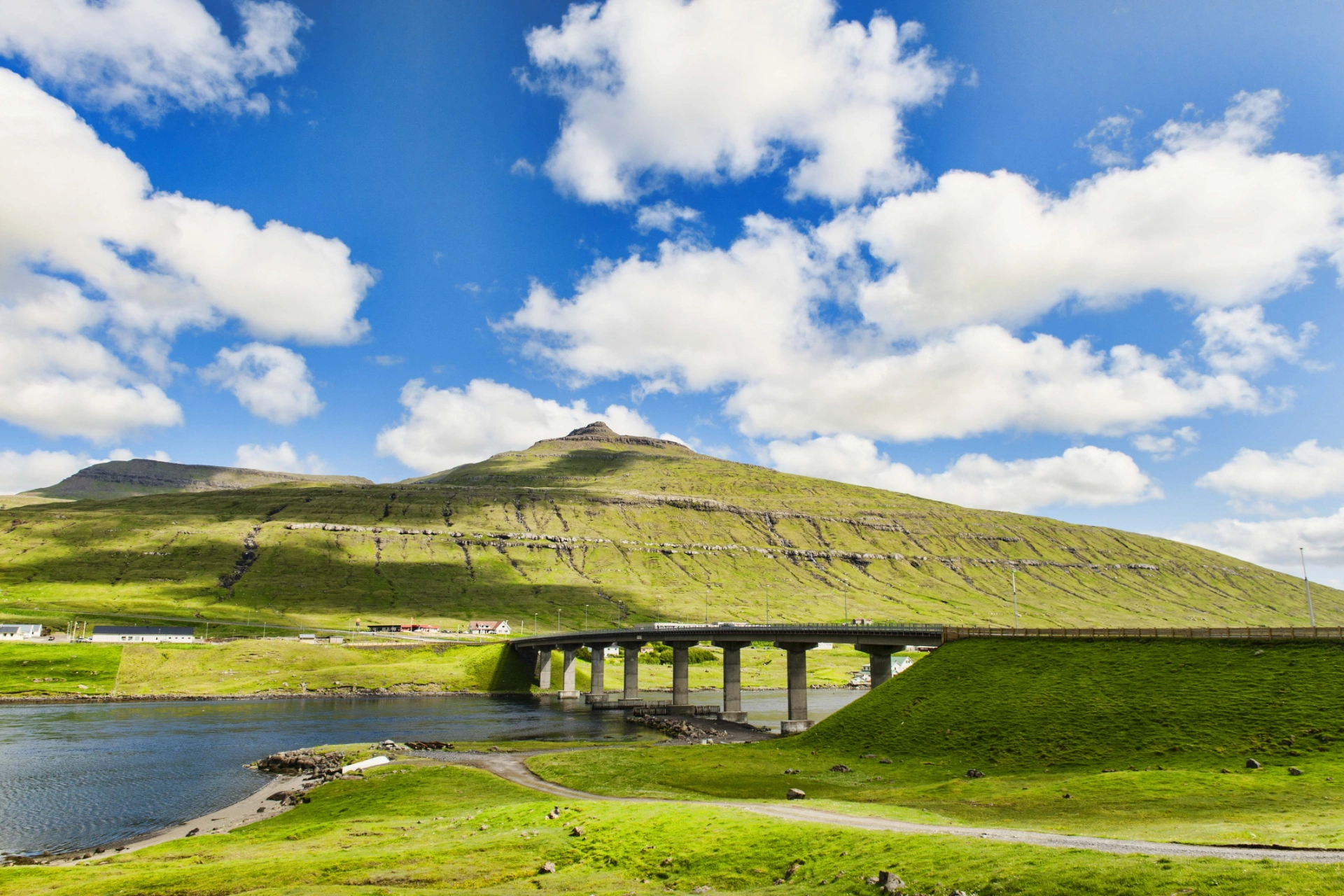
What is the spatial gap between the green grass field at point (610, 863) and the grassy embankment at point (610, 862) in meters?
0.11

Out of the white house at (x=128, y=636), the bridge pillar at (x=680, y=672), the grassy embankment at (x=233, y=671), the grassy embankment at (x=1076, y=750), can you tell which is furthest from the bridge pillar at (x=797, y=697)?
the white house at (x=128, y=636)

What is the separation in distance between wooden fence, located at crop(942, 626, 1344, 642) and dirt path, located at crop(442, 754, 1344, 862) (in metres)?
44.6

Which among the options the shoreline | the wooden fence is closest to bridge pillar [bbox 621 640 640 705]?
the wooden fence

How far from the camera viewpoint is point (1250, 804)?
4372cm

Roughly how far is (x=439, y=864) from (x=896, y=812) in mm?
28113

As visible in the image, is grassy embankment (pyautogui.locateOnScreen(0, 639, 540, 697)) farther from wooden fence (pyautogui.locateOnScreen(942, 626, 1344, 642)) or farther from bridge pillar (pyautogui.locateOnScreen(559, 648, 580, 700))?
wooden fence (pyautogui.locateOnScreen(942, 626, 1344, 642))

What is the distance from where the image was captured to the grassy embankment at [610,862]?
86.5 ft

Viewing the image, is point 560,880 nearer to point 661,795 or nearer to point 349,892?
point 349,892

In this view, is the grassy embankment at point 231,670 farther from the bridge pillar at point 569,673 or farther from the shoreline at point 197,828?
the shoreline at point 197,828

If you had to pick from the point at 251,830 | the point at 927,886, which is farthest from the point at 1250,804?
the point at 251,830

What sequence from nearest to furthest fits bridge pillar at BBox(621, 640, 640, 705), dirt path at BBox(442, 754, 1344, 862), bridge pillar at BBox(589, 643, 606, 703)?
dirt path at BBox(442, 754, 1344, 862)
bridge pillar at BBox(621, 640, 640, 705)
bridge pillar at BBox(589, 643, 606, 703)

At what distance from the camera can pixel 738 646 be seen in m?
133

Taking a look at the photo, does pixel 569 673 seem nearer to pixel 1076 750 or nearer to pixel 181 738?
pixel 181 738

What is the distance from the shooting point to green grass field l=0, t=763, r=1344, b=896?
26359 millimetres
